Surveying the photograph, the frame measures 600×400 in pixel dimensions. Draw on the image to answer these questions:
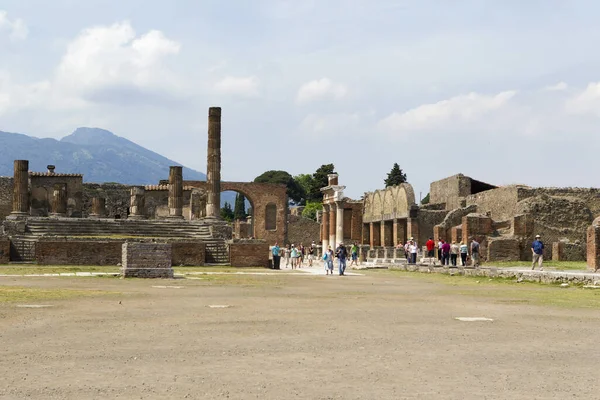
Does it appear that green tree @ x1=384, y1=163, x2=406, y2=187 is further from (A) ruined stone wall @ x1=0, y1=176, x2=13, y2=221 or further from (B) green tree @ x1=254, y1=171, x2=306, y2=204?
(A) ruined stone wall @ x1=0, y1=176, x2=13, y2=221

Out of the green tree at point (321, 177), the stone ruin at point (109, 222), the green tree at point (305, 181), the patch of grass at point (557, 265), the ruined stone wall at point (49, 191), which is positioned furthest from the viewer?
the green tree at point (305, 181)

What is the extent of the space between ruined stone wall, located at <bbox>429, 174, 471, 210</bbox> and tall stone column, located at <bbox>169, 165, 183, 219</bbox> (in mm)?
17500

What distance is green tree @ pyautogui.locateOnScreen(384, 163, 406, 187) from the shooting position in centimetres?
10362

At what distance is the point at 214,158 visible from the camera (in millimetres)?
41656

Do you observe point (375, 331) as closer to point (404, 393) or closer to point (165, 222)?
point (404, 393)

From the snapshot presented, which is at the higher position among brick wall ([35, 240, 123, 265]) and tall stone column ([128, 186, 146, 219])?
tall stone column ([128, 186, 146, 219])

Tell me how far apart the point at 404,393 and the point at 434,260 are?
34.0 m

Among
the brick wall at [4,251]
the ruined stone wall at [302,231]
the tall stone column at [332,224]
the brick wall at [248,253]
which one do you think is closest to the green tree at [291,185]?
the ruined stone wall at [302,231]

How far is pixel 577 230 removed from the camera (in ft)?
136

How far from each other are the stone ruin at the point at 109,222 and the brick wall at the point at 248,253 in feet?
0.14

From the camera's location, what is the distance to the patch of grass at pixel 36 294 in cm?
1451

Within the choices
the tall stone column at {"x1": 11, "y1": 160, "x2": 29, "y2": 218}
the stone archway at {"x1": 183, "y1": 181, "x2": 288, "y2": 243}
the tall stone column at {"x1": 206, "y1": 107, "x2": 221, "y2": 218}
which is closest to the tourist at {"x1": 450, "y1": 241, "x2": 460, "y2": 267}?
the tall stone column at {"x1": 206, "y1": 107, "x2": 221, "y2": 218}

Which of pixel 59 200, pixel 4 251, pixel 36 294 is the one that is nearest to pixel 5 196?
pixel 59 200

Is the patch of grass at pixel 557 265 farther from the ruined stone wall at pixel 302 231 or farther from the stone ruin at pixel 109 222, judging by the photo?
the ruined stone wall at pixel 302 231
